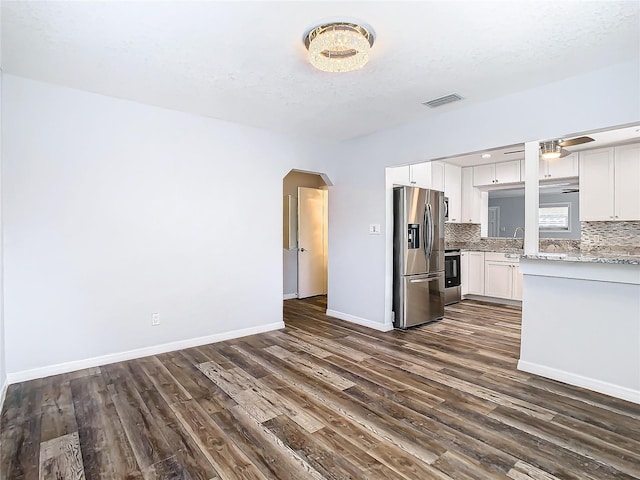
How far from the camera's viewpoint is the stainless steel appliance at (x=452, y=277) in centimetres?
564

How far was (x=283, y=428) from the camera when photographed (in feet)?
7.08

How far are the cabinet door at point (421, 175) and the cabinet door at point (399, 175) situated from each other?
0.34 ft

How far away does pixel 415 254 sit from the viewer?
14.4ft

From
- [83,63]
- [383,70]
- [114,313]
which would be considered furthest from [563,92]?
[114,313]

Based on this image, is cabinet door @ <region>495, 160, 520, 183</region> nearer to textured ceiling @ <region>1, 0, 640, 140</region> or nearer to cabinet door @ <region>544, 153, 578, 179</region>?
cabinet door @ <region>544, 153, 578, 179</region>

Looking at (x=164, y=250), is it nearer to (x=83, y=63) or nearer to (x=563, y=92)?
(x=83, y=63)

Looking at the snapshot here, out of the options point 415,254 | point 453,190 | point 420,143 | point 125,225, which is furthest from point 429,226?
point 125,225

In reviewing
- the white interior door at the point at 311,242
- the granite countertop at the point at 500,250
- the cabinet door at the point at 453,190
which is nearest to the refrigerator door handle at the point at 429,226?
the cabinet door at the point at 453,190

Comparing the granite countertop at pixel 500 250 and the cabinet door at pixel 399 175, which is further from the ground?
the cabinet door at pixel 399 175

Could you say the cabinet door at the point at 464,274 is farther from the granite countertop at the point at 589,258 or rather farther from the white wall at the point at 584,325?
the granite countertop at the point at 589,258

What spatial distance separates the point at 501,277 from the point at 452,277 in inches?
33.4

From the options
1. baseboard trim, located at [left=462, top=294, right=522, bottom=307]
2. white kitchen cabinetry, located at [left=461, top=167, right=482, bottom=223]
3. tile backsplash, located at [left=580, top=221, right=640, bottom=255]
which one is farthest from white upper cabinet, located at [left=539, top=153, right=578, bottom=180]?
baseboard trim, located at [left=462, top=294, right=522, bottom=307]

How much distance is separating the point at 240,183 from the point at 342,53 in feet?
7.12

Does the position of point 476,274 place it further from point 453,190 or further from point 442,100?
point 442,100
